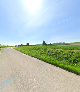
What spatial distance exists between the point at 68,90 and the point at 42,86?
1529mm

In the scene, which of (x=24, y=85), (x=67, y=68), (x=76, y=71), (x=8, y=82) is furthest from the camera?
(x=67, y=68)

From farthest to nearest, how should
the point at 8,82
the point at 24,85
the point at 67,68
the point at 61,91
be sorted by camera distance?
1. the point at 67,68
2. the point at 8,82
3. the point at 24,85
4. the point at 61,91

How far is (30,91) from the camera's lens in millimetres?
10320

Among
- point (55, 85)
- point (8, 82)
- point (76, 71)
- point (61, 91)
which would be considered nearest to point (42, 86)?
point (55, 85)

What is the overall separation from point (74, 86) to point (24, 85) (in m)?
2.48

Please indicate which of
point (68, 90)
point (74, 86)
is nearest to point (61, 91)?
point (68, 90)

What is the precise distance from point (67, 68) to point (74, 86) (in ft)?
21.4

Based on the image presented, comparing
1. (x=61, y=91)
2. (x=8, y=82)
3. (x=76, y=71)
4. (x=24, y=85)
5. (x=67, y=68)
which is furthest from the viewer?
(x=67, y=68)

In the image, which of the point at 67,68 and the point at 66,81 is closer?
the point at 66,81

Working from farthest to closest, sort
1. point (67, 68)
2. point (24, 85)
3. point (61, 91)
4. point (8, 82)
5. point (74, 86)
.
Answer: point (67, 68) < point (8, 82) < point (24, 85) < point (74, 86) < point (61, 91)

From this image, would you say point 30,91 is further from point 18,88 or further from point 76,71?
point 76,71

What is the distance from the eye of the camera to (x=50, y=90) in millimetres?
10414

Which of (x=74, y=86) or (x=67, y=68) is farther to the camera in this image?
(x=67, y=68)

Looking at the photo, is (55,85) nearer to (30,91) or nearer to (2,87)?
(30,91)
